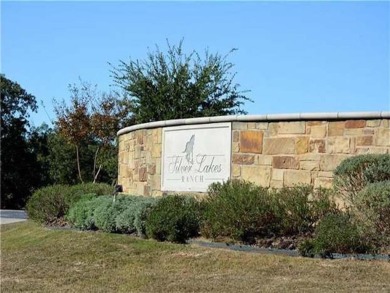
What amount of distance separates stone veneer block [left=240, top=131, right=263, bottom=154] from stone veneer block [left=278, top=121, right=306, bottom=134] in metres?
0.48

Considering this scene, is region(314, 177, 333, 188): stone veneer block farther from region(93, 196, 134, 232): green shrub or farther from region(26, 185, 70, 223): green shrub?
region(26, 185, 70, 223): green shrub

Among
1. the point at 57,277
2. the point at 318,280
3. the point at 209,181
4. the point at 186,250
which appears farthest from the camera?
the point at 209,181

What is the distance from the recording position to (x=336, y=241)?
31.0ft

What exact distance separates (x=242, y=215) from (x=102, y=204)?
13.6ft

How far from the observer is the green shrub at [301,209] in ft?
34.9

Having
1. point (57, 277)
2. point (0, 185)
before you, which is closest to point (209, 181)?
point (57, 277)

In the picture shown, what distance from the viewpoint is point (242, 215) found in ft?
35.2

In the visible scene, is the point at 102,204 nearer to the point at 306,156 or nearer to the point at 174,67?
the point at 306,156

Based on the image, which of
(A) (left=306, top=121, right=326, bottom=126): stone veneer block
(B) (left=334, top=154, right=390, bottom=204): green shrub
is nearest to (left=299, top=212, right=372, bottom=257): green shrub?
(B) (left=334, top=154, right=390, bottom=204): green shrub

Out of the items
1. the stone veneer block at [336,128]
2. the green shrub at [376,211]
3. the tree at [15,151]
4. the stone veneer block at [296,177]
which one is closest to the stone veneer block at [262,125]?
the stone veneer block at [296,177]

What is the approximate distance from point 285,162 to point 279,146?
34cm

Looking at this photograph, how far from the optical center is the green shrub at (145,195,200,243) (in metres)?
11.3

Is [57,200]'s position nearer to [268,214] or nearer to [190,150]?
[190,150]

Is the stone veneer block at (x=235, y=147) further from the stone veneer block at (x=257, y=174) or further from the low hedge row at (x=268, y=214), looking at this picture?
the low hedge row at (x=268, y=214)
